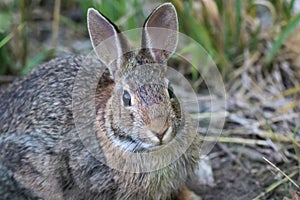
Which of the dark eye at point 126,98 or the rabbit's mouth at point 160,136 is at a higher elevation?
the dark eye at point 126,98

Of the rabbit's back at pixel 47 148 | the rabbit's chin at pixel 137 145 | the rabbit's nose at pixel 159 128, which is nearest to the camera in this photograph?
the rabbit's nose at pixel 159 128

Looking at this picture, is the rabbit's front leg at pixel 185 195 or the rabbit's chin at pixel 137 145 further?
the rabbit's front leg at pixel 185 195

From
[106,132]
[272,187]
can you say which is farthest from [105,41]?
[272,187]

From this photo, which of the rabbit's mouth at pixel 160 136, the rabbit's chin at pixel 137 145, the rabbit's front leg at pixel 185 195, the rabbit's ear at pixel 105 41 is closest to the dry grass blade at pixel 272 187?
the rabbit's front leg at pixel 185 195

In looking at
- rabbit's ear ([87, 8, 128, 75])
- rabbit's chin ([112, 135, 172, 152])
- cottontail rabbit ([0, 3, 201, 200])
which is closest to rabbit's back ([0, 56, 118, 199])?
cottontail rabbit ([0, 3, 201, 200])

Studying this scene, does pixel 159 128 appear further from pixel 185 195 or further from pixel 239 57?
pixel 239 57

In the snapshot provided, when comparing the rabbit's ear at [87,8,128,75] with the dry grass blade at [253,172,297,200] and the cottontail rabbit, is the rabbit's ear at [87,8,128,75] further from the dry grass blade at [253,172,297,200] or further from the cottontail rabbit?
the dry grass blade at [253,172,297,200]

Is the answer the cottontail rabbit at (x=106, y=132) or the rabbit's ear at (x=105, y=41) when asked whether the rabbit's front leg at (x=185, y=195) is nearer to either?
the cottontail rabbit at (x=106, y=132)

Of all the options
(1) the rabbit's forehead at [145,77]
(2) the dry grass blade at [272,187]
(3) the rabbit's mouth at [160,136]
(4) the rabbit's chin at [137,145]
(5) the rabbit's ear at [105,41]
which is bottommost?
(2) the dry grass blade at [272,187]

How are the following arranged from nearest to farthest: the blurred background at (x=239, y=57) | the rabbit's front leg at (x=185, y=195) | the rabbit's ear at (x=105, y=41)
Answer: the rabbit's ear at (x=105, y=41) → the rabbit's front leg at (x=185, y=195) → the blurred background at (x=239, y=57)
